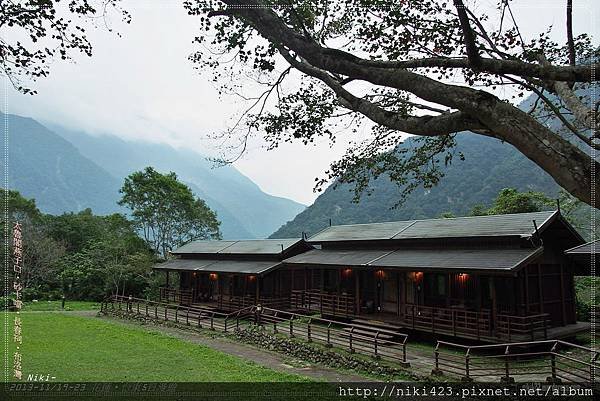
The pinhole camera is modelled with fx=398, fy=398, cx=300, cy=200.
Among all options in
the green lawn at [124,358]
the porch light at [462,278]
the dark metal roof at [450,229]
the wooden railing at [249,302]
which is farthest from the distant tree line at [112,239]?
the porch light at [462,278]

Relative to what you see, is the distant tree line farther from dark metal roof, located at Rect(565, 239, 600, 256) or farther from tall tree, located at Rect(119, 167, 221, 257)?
dark metal roof, located at Rect(565, 239, 600, 256)

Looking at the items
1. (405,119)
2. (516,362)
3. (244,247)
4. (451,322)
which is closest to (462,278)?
(451,322)

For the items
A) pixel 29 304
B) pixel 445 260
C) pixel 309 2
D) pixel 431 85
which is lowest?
pixel 29 304

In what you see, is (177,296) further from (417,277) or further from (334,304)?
(417,277)

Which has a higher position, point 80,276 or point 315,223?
point 315,223

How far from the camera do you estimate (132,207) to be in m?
37.8

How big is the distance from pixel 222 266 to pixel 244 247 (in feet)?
7.87

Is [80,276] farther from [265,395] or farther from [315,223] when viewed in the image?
[315,223]

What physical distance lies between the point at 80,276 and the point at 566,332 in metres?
35.2

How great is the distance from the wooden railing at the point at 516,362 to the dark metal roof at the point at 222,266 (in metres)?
10.9

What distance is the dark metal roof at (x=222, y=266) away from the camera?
22572 mm

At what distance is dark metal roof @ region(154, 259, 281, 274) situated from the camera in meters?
22.6

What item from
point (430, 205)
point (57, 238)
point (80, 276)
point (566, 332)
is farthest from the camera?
point (430, 205)

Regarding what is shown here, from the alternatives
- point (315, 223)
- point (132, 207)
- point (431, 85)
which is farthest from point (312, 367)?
point (315, 223)
